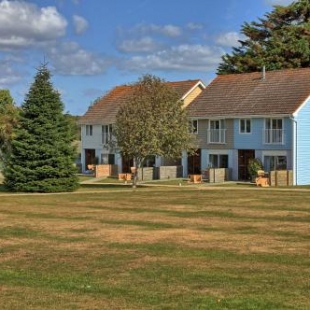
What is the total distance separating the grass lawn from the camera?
9398 mm

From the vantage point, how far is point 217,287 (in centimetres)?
1018

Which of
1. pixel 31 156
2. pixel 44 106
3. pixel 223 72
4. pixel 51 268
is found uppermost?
pixel 223 72

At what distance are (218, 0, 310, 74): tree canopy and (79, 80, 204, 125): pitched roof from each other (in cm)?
680

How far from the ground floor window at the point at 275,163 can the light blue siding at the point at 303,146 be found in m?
1.16

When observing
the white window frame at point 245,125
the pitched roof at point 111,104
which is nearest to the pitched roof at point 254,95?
the white window frame at point 245,125

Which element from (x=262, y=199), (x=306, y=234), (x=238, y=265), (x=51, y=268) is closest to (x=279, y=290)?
(x=238, y=265)

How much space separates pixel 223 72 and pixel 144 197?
1479 inches

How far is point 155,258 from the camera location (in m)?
13.1

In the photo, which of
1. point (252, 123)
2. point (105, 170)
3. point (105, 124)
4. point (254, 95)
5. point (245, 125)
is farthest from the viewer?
point (105, 124)

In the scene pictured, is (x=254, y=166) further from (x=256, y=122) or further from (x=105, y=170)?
(x=105, y=170)

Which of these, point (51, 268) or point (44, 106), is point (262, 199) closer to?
point (44, 106)

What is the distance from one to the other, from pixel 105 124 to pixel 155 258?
50.2m

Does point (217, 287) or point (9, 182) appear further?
point (9, 182)

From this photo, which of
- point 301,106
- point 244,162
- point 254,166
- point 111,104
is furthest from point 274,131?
point 111,104
